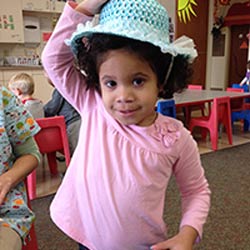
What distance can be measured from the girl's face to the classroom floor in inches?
76.4

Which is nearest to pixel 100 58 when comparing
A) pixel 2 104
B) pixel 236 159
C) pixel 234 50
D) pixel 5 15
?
pixel 2 104

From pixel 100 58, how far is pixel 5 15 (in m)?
4.47

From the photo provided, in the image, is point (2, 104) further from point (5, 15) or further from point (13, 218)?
point (5, 15)

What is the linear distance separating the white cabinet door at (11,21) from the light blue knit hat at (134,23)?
443cm

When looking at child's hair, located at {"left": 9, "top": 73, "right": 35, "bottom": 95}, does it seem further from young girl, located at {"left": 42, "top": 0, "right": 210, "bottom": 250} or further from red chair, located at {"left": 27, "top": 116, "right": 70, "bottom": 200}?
young girl, located at {"left": 42, "top": 0, "right": 210, "bottom": 250}

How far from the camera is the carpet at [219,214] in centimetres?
184

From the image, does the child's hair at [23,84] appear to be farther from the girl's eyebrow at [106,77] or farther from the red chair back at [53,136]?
the girl's eyebrow at [106,77]

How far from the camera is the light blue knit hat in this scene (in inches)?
24.8

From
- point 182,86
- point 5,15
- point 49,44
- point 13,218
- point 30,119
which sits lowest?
point 13,218

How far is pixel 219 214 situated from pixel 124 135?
1.64m

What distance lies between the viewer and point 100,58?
707 mm

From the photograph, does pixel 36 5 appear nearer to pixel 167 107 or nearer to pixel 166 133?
pixel 167 107

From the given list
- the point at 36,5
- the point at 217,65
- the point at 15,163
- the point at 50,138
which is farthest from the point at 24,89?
the point at 217,65

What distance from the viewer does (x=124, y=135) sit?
0.75 m
